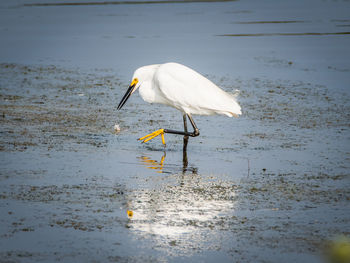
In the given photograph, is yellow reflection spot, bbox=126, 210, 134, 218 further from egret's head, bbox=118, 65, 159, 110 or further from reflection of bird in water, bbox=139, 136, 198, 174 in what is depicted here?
egret's head, bbox=118, 65, 159, 110

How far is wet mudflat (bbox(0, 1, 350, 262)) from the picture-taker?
15.5 ft

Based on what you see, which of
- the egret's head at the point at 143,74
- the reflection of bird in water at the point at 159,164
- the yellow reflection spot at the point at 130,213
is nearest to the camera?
the yellow reflection spot at the point at 130,213

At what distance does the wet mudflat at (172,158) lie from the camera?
471cm

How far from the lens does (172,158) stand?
7.48m

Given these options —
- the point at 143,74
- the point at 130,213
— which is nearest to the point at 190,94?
the point at 143,74

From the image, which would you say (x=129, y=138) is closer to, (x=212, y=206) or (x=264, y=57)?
(x=212, y=206)

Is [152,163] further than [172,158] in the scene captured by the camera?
No

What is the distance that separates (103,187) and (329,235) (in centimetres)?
223

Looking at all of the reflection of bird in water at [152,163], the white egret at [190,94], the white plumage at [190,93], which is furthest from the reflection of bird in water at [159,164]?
the white plumage at [190,93]

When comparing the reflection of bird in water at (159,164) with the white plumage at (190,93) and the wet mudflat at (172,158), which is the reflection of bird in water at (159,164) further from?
the white plumage at (190,93)

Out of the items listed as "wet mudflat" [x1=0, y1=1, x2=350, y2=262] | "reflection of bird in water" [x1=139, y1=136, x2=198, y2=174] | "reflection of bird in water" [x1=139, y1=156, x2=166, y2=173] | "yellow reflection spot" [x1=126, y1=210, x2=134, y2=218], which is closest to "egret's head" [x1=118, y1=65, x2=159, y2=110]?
"wet mudflat" [x1=0, y1=1, x2=350, y2=262]

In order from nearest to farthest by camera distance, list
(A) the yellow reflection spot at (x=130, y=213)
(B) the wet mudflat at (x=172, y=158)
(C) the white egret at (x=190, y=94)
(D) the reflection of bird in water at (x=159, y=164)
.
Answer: (B) the wet mudflat at (x=172, y=158)
(A) the yellow reflection spot at (x=130, y=213)
(D) the reflection of bird in water at (x=159, y=164)
(C) the white egret at (x=190, y=94)

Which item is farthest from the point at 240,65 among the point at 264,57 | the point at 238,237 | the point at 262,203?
the point at 238,237

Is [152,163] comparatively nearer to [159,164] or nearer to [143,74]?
[159,164]
